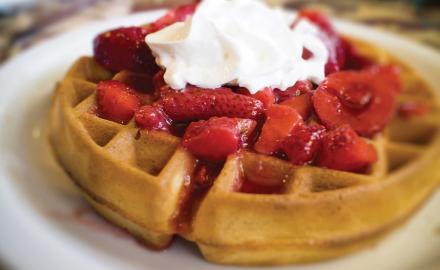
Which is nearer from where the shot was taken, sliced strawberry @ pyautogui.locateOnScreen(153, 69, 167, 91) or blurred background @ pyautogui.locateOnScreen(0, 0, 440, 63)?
sliced strawberry @ pyautogui.locateOnScreen(153, 69, 167, 91)

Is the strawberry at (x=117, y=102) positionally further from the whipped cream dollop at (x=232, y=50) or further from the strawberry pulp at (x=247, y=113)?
the whipped cream dollop at (x=232, y=50)

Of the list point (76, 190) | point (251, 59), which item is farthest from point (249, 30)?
point (76, 190)

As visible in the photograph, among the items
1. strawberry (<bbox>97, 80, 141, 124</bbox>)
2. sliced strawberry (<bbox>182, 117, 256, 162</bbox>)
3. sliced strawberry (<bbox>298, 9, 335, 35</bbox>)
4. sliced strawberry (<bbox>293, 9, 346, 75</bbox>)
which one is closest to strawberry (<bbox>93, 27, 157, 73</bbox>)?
strawberry (<bbox>97, 80, 141, 124</bbox>)

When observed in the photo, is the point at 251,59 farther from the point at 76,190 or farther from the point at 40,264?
the point at 40,264

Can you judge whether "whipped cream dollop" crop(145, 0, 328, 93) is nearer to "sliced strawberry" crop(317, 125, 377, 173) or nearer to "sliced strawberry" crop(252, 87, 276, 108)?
"sliced strawberry" crop(252, 87, 276, 108)

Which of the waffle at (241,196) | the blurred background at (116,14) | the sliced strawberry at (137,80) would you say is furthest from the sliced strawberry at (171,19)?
the blurred background at (116,14)

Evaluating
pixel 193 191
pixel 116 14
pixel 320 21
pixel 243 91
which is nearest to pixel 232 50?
pixel 243 91
